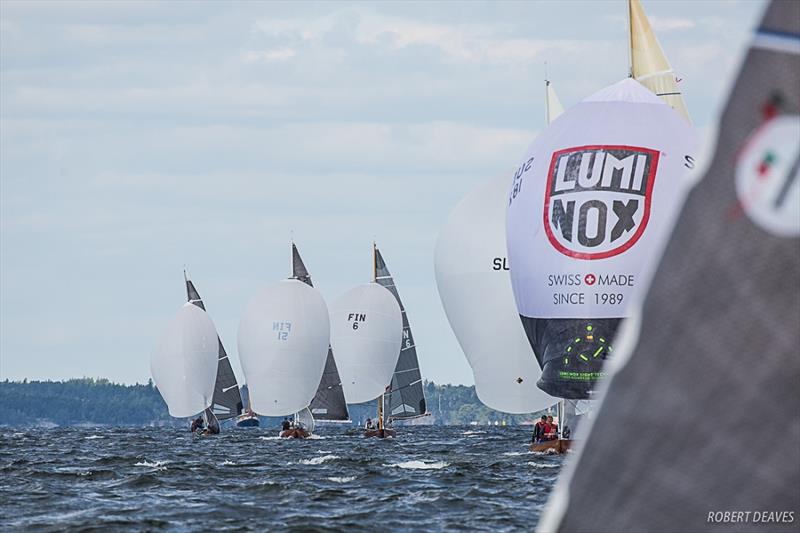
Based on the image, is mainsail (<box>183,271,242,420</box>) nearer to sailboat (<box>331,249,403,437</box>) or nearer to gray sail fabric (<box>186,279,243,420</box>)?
gray sail fabric (<box>186,279,243,420</box>)

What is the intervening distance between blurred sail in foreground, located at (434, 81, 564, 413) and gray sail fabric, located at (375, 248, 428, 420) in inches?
1394

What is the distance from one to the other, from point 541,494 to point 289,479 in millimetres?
7105

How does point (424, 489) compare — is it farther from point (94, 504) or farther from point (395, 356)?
point (395, 356)

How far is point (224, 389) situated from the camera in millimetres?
75938

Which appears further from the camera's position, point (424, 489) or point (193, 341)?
point (193, 341)

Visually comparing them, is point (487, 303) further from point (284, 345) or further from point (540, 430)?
point (284, 345)

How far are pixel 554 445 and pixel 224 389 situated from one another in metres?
44.3

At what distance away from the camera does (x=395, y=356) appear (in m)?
66.6

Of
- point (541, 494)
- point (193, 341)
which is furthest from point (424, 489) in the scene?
point (193, 341)

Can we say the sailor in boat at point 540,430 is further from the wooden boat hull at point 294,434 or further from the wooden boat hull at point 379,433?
the wooden boat hull at point 379,433

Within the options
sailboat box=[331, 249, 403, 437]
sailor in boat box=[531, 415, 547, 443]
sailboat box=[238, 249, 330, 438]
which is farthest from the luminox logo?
sailboat box=[331, 249, 403, 437]

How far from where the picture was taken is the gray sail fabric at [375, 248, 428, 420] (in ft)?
225

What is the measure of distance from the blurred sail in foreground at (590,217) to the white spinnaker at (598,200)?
0.01 meters

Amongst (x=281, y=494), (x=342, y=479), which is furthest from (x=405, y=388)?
(x=281, y=494)
